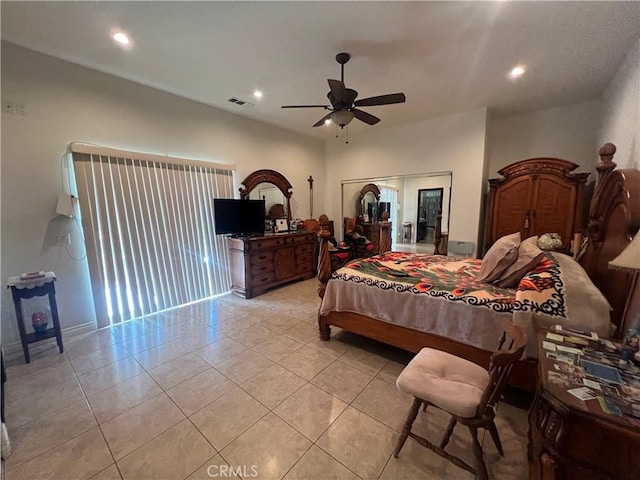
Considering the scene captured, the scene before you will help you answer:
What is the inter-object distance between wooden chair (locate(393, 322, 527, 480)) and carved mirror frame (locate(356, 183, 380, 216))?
4.36 metres

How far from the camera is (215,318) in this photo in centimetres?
332

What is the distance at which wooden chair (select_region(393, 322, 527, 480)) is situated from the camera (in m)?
1.23

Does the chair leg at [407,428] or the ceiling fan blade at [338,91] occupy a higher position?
the ceiling fan blade at [338,91]

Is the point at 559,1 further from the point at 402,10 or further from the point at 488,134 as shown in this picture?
the point at 488,134

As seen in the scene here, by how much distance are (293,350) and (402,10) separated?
3.08m

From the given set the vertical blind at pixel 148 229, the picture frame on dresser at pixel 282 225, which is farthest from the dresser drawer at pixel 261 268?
the picture frame on dresser at pixel 282 225

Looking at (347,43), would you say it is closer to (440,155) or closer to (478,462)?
(440,155)

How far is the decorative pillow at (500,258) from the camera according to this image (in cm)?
220

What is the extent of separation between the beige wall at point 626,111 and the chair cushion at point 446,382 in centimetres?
227

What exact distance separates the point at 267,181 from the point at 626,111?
4530 mm

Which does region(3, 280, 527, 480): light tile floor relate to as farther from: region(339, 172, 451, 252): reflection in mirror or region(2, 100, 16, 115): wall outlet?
region(339, 172, 451, 252): reflection in mirror

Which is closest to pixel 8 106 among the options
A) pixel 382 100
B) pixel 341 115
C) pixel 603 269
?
pixel 341 115

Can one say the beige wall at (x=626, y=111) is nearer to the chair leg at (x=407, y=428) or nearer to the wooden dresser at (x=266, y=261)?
the chair leg at (x=407, y=428)

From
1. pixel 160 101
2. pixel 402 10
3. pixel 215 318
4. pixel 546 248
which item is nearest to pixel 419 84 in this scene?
pixel 402 10
